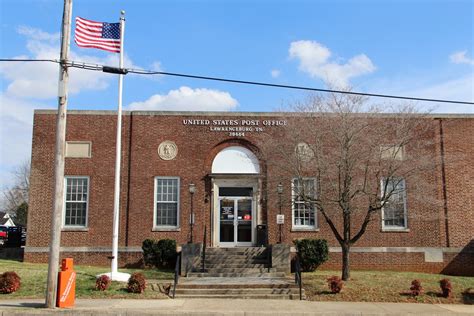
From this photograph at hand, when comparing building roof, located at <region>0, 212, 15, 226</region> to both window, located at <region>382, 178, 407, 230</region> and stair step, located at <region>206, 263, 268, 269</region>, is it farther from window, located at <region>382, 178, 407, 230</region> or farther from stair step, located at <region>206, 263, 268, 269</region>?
window, located at <region>382, 178, 407, 230</region>

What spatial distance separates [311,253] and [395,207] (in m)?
3.81

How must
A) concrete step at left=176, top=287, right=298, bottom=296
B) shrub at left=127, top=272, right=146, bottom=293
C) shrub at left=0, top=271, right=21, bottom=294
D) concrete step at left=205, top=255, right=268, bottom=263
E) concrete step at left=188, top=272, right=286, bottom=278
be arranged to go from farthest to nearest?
concrete step at left=205, top=255, right=268, bottom=263, concrete step at left=188, top=272, right=286, bottom=278, concrete step at left=176, top=287, right=298, bottom=296, shrub at left=127, top=272, right=146, bottom=293, shrub at left=0, top=271, right=21, bottom=294

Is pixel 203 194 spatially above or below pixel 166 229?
above

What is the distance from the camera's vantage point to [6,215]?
76688mm

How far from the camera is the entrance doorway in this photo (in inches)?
854

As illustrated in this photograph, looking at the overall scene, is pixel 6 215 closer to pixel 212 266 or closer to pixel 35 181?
pixel 35 181

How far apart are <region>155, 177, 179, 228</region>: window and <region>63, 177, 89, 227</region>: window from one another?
3.17 m

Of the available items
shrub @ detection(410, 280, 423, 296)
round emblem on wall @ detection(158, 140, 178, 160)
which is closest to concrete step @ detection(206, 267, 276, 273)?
shrub @ detection(410, 280, 423, 296)

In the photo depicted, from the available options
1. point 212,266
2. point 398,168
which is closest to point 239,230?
point 212,266

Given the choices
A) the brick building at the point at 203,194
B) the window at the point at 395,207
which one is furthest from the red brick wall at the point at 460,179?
the window at the point at 395,207

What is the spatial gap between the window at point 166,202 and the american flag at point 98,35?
7.38 m

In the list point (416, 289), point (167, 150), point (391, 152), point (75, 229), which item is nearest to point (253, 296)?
point (416, 289)

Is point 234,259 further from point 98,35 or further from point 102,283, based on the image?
point 98,35

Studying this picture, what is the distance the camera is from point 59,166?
12.7 metres
